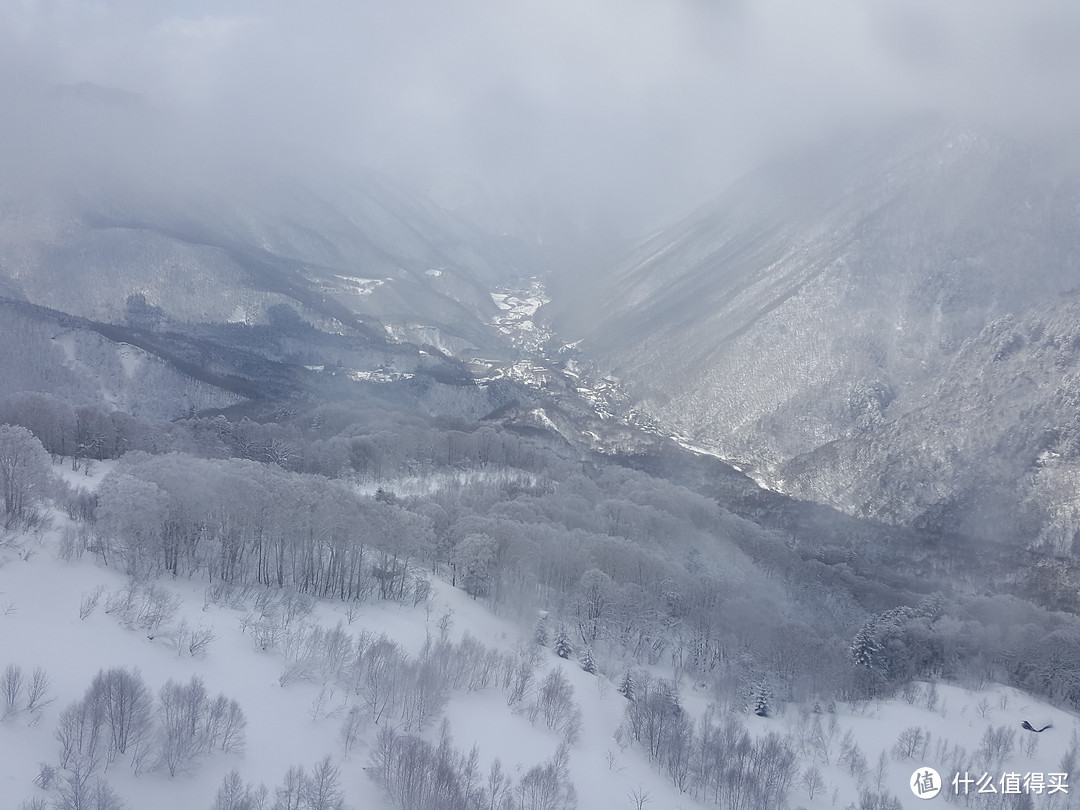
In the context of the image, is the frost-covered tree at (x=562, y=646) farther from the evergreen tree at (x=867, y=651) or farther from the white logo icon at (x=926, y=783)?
the evergreen tree at (x=867, y=651)

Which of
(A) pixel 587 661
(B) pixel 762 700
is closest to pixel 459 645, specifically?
(A) pixel 587 661

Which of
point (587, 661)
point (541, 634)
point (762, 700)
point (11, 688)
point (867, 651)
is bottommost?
point (762, 700)

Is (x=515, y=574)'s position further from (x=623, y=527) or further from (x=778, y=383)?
(x=778, y=383)

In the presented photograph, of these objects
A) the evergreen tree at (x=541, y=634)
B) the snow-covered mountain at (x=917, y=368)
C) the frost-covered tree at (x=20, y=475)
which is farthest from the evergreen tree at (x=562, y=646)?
the snow-covered mountain at (x=917, y=368)

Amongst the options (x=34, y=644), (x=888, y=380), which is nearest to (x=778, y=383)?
(x=888, y=380)

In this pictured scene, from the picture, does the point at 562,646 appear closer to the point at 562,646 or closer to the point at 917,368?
the point at 562,646

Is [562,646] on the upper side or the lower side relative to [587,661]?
upper
